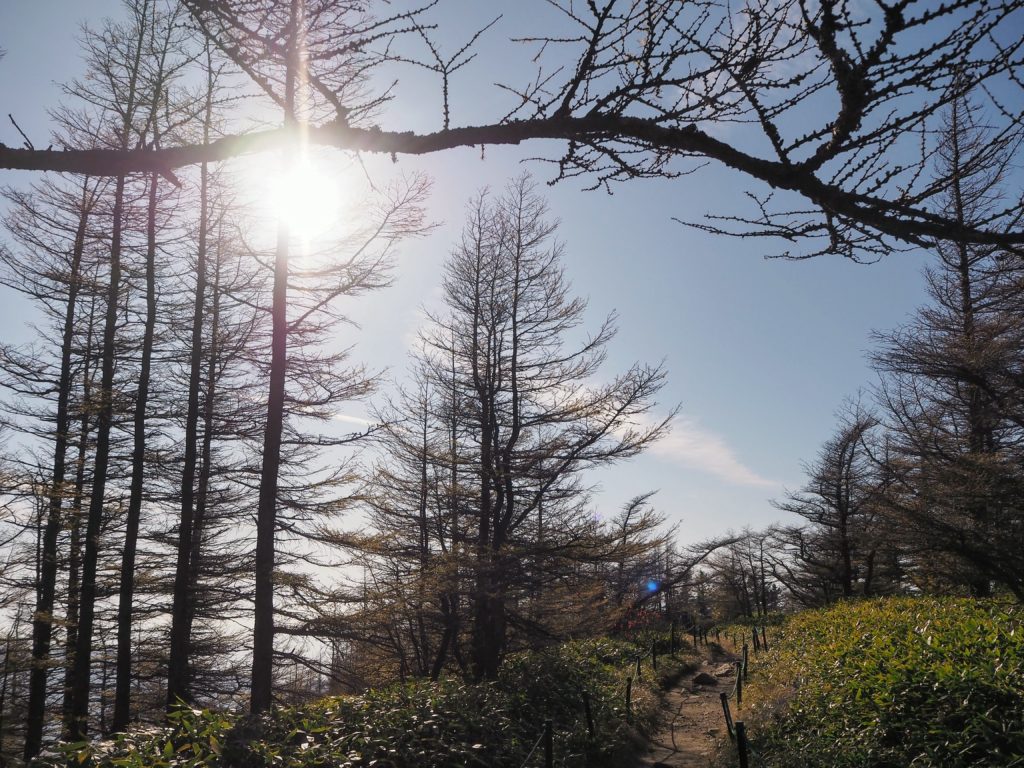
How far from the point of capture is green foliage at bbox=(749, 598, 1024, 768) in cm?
518

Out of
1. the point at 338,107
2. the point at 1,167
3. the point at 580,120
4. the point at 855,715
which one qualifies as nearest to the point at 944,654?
the point at 855,715

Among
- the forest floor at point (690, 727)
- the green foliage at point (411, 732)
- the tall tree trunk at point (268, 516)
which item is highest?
the tall tree trunk at point (268, 516)

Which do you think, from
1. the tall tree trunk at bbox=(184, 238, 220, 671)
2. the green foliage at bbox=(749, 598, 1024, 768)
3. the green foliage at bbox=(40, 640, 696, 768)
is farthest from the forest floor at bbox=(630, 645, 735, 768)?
the tall tree trunk at bbox=(184, 238, 220, 671)

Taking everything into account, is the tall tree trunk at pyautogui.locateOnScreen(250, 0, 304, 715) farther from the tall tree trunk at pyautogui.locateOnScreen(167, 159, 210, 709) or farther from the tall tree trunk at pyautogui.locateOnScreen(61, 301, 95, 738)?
the tall tree trunk at pyautogui.locateOnScreen(61, 301, 95, 738)

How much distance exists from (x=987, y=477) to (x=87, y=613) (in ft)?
57.2

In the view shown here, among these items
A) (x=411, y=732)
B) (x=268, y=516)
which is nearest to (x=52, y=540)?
(x=268, y=516)

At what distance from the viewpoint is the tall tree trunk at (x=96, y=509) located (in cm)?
1067

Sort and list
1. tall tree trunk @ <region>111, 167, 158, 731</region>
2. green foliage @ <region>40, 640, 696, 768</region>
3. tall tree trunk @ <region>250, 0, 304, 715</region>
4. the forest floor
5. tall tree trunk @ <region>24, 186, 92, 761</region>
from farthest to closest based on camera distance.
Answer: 1. tall tree trunk @ <region>24, 186, 92, 761</region>
2. tall tree trunk @ <region>111, 167, 158, 731</region>
3. the forest floor
4. tall tree trunk @ <region>250, 0, 304, 715</region>
5. green foliage @ <region>40, 640, 696, 768</region>

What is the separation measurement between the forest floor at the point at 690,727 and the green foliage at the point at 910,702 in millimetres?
1280

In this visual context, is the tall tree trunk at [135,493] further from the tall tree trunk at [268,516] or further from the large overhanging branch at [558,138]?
the large overhanging branch at [558,138]

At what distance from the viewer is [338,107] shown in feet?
8.01

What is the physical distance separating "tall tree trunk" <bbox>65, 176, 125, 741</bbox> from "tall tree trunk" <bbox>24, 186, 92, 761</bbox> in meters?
0.52

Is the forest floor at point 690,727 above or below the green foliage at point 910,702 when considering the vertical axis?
below

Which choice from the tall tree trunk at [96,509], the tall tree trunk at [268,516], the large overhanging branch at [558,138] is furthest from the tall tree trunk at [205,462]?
the large overhanging branch at [558,138]
